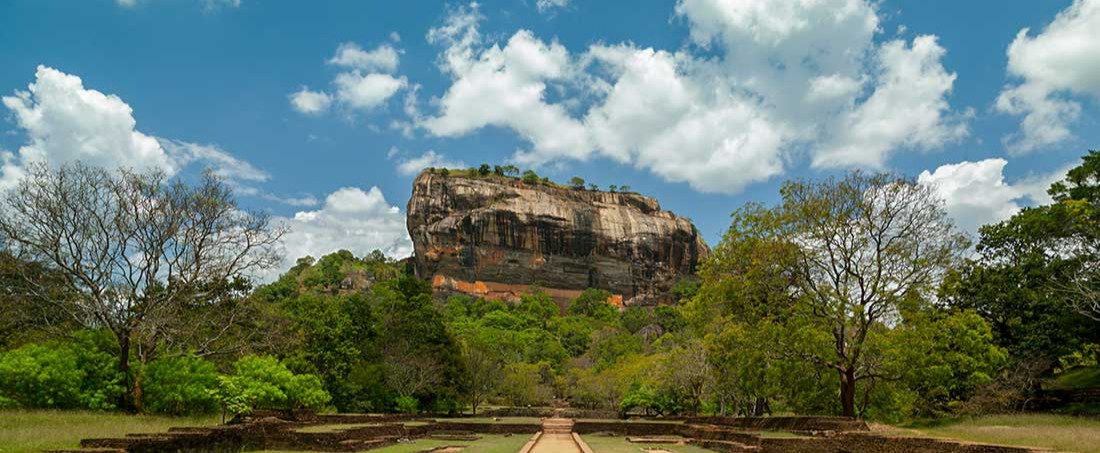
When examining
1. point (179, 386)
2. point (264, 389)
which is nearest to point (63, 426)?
point (179, 386)

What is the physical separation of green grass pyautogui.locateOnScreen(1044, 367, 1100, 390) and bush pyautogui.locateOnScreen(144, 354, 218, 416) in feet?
114

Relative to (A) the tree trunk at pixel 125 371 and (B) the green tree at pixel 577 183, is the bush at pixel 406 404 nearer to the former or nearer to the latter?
(A) the tree trunk at pixel 125 371

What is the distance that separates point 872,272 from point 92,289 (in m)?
27.8

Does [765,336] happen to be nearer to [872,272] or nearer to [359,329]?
[872,272]

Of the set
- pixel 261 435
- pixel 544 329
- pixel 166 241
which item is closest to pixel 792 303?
pixel 261 435

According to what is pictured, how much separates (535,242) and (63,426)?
108205mm

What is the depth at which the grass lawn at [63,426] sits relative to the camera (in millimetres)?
15305

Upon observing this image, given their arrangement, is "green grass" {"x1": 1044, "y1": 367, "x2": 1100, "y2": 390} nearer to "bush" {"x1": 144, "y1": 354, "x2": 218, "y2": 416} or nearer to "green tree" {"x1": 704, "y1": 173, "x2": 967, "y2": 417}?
"green tree" {"x1": 704, "y1": 173, "x2": 967, "y2": 417}

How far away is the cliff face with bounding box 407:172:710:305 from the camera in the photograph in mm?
124000

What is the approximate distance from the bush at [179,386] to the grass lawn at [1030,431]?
23123 mm

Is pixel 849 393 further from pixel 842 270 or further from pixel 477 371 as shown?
pixel 477 371

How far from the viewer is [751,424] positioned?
2692 cm

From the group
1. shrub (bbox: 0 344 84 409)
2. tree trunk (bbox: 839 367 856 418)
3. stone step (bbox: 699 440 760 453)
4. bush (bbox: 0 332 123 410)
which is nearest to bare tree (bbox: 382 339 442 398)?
bush (bbox: 0 332 123 410)

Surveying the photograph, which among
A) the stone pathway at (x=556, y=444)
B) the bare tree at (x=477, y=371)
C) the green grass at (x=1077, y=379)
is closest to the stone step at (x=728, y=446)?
the stone pathway at (x=556, y=444)
